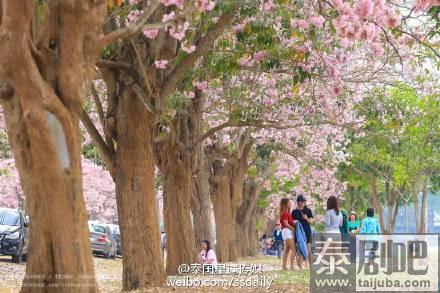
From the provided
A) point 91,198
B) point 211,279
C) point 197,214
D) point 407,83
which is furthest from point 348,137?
point 91,198

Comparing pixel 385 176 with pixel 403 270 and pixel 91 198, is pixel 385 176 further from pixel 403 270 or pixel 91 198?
pixel 91 198

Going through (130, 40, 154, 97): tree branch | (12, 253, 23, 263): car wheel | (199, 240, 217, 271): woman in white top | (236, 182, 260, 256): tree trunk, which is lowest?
(12, 253, 23, 263): car wheel

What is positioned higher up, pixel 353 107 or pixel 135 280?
pixel 353 107

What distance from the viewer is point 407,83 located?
19797 mm

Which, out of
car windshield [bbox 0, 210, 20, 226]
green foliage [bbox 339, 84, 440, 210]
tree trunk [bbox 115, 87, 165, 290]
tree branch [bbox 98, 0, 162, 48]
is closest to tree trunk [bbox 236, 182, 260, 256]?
green foliage [bbox 339, 84, 440, 210]

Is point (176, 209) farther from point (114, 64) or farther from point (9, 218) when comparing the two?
point (9, 218)

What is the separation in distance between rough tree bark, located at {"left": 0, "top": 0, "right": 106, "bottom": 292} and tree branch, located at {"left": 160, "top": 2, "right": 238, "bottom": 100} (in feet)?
12.0

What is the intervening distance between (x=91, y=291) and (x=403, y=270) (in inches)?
224

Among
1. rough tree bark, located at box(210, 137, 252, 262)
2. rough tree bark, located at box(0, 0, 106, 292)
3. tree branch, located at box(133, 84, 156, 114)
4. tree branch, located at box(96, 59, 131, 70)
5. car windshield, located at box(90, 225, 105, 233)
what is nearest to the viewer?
rough tree bark, located at box(0, 0, 106, 292)

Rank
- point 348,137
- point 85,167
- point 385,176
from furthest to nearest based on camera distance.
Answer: point 85,167 < point 385,176 < point 348,137

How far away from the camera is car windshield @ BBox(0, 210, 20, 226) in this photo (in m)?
24.7

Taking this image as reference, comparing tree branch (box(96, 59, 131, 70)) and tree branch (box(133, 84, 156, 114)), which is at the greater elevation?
tree branch (box(96, 59, 131, 70))

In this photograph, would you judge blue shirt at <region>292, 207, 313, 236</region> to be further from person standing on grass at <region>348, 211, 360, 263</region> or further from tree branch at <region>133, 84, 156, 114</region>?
tree branch at <region>133, 84, 156, 114</region>

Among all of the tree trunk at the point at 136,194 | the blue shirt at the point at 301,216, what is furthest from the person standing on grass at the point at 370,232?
the tree trunk at the point at 136,194
